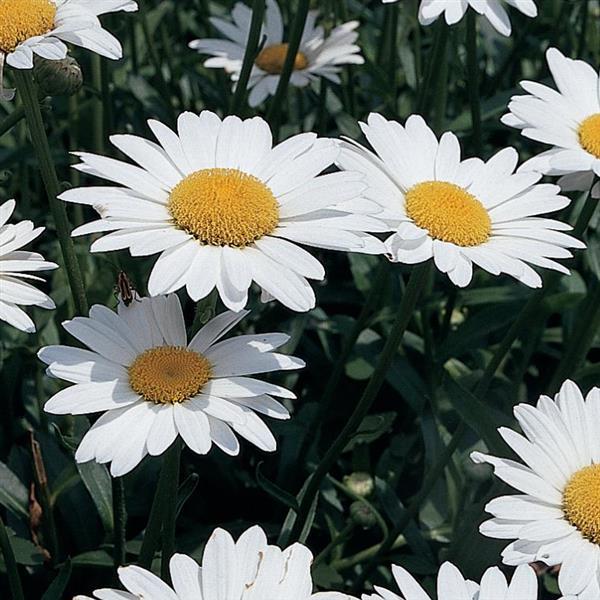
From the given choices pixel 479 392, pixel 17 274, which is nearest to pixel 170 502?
pixel 17 274

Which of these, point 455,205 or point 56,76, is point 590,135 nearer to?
point 455,205

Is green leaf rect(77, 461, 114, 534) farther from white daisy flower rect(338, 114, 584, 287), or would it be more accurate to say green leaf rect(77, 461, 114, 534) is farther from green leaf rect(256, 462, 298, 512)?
white daisy flower rect(338, 114, 584, 287)

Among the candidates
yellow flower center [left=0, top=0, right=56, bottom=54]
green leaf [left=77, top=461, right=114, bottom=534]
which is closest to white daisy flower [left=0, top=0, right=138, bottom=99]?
yellow flower center [left=0, top=0, right=56, bottom=54]

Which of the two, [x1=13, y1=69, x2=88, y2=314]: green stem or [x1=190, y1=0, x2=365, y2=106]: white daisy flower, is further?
[x1=190, y1=0, x2=365, y2=106]: white daisy flower

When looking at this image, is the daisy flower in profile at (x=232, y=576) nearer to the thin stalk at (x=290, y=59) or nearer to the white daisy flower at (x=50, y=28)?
the white daisy flower at (x=50, y=28)

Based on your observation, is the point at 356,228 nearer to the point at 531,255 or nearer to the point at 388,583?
the point at 531,255

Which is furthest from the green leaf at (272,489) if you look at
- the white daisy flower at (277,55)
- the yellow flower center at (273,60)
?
the yellow flower center at (273,60)
